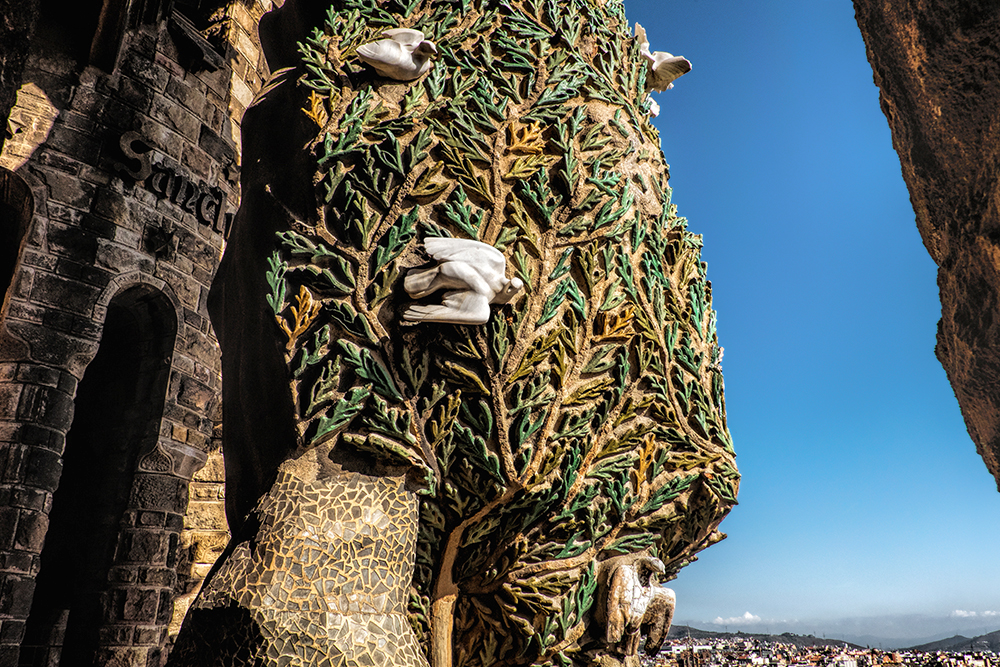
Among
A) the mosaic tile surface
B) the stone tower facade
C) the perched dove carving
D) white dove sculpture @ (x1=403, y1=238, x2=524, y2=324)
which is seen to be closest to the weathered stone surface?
the perched dove carving

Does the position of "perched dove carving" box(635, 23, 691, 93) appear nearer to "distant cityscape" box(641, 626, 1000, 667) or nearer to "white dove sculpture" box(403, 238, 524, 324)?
"white dove sculpture" box(403, 238, 524, 324)

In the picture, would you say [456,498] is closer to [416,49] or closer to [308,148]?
[308,148]

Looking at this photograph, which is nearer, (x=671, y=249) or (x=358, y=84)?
(x=358, y=84)

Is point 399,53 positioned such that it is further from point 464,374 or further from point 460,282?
point 464,374

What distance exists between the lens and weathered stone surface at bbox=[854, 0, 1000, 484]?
162cm

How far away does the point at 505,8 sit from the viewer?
1775 millimetres

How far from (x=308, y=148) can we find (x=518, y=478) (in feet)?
2.76

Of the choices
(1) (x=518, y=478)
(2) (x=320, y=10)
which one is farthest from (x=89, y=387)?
(1) (x=518, y=478)

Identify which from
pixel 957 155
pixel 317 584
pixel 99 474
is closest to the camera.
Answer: pixel 317 584

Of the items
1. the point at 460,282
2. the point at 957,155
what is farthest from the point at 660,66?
the point at 460,282

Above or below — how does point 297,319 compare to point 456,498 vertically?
above

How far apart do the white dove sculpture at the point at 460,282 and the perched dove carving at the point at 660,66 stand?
97cm

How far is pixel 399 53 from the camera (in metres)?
1.60

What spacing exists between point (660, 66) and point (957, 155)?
812 millimetres
